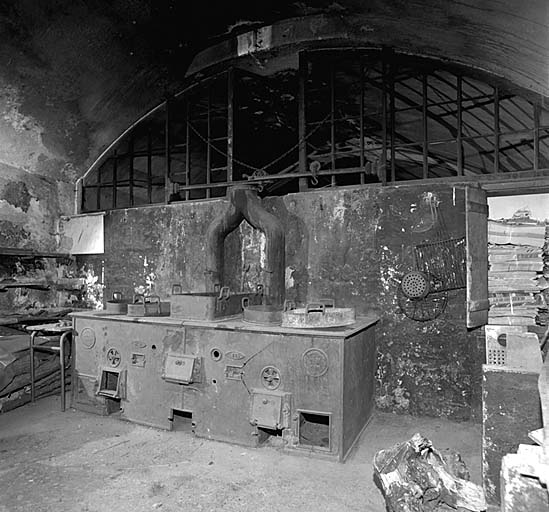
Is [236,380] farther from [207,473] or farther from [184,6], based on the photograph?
[184,6]

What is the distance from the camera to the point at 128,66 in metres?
5.21

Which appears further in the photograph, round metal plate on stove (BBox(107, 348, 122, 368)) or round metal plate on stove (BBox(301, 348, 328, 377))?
round metal plate on stove (BBox(107, 348, 122, 368))

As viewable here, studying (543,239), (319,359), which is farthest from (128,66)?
(543,239)

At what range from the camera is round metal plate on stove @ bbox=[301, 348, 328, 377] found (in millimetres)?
3408

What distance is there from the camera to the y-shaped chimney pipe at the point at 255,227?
4590mm

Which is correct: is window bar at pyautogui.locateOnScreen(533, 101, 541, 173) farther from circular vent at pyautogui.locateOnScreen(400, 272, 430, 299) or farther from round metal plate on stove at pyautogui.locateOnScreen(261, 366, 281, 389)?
round metal plate on stove at pyautogui.locateOnScreen(261, 366, 281, 389)

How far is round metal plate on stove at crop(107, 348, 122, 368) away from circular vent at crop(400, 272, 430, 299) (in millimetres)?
2815

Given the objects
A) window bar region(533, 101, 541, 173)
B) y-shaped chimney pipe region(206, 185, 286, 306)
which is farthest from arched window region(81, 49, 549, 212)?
y-shaped chimney pipe region(206, 185, 286, 306)

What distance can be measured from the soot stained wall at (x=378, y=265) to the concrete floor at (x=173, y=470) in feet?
1.15

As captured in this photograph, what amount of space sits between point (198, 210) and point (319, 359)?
2.67 meters

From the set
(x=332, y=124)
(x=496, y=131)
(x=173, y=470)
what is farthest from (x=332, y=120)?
(x=173, y=470)

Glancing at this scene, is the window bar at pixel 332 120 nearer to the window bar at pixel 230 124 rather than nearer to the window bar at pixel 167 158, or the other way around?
the window bar at pixel 230 124

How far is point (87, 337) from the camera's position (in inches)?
174

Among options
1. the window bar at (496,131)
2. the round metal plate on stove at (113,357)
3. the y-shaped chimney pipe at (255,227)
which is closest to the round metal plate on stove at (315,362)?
the y-shaped chimney pipe at (255,227)
